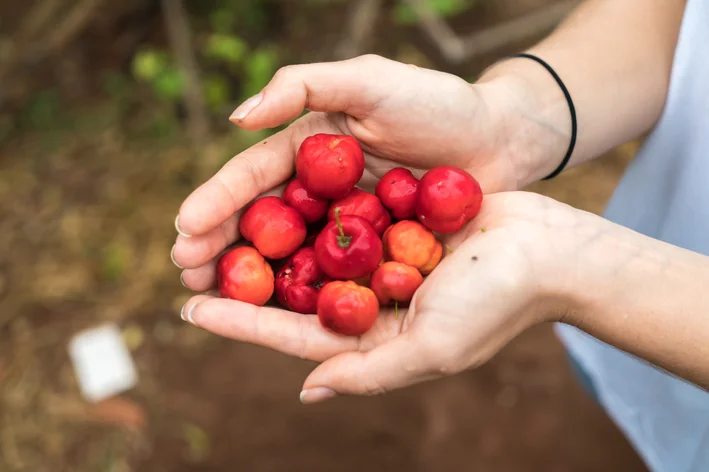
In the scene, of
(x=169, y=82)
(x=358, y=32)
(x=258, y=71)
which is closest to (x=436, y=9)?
(x=358, y=32)

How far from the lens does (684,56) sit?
2.07 meters

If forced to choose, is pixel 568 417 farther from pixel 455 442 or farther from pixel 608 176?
pixel 608 176

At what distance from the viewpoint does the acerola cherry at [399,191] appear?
230 cm

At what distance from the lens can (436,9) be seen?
5.03m

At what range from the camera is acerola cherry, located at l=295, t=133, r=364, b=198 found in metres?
2.17

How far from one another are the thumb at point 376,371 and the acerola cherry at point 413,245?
417mm

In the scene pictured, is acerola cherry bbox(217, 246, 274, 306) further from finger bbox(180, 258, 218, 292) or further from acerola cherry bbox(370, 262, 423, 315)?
acerola cherry bbox(370, 262, 423, 315)

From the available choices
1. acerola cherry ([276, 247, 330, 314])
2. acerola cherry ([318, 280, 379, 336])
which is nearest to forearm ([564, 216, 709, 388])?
acerola cherry ([318, 280, 379, 336])

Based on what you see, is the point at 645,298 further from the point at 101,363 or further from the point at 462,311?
the point at 101,363

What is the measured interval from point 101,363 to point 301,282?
6.97 feet

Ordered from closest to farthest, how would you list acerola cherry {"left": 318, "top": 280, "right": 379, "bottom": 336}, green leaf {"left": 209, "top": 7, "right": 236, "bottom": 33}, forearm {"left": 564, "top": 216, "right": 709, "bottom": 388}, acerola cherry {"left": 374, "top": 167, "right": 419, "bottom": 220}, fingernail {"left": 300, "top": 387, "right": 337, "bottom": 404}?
forearm {"left": 564, "top": 216, "right": 709, "bottom": 388}
fingernail {"left": 300, "top": 387, "right": 337, "bottom": 404}
acerola cherry {"left": 318, "top": 280, "right": 379, "bottom": 336}
acerola cherry {"left": 374, "top": 167, "right": 419, "bottom": 220}
green leaf {"left": 209, "top": 7, "right": 236, "bottom": 33}

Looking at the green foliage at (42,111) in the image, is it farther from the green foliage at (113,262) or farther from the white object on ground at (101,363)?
the white object on ground at (101,363)

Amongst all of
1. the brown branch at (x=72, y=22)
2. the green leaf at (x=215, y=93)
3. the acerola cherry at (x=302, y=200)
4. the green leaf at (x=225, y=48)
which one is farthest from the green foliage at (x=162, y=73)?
the acerola cherry at (x=302, y=200)

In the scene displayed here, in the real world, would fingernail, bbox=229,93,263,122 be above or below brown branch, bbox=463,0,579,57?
above
